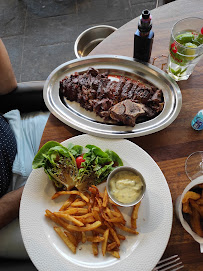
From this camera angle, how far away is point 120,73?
7.27 ft

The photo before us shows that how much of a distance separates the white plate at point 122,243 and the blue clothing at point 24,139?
0.40m

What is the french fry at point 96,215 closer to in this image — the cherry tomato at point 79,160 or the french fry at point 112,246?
the french fry at point 112,246

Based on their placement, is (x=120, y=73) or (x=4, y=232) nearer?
(x=4, y=232)

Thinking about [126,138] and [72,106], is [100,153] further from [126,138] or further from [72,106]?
[72,106]

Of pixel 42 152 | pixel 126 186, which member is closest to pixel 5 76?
pixel 42 152

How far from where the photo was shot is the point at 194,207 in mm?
1384

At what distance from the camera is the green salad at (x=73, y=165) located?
1.67m

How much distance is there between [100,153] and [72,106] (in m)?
0.59

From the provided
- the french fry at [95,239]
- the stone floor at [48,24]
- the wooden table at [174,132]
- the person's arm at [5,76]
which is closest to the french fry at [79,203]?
the french fry at [95,239]

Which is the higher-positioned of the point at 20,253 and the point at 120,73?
the point at 120,73

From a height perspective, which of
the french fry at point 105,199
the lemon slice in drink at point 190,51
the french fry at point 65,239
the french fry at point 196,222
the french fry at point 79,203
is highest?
the lemon slice in drink at point 190,51

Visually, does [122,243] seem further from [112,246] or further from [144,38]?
[144,38]

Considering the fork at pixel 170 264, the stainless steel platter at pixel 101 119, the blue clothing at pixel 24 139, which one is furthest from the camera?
the blue clothing at pixel 24 139

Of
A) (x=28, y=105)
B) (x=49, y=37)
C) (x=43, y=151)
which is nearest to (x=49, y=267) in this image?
(x=43, y=151)
